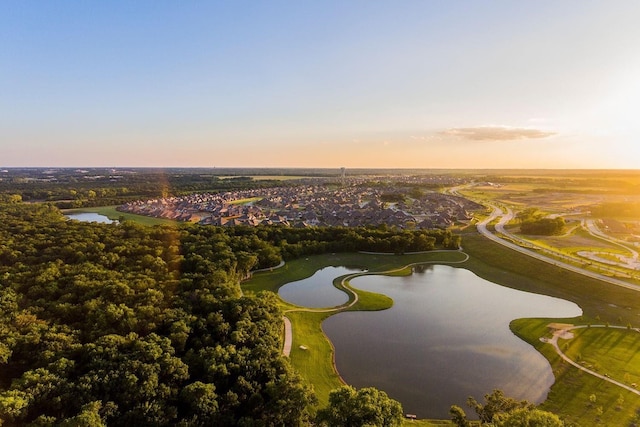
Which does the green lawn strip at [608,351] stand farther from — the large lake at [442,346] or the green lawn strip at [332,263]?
the green lawn strip at [332,263]

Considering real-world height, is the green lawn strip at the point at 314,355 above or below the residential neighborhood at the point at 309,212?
below

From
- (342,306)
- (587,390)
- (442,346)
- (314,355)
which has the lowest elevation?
(587,390)

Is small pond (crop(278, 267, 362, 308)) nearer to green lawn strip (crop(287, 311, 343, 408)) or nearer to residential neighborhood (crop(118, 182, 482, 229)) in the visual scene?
green lawn strip (crop(287, 311, 343, 408))

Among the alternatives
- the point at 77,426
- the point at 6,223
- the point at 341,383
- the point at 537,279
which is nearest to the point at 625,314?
the point at 537,279

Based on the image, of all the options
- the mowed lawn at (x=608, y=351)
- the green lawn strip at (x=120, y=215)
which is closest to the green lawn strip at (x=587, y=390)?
the mowed lawn at (x=608, y=351)

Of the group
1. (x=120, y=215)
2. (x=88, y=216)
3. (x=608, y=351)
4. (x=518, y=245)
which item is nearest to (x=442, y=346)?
(x=608, y=351)

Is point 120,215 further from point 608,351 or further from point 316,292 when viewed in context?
point 608,351

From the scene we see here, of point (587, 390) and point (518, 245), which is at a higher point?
point (518, 245)
